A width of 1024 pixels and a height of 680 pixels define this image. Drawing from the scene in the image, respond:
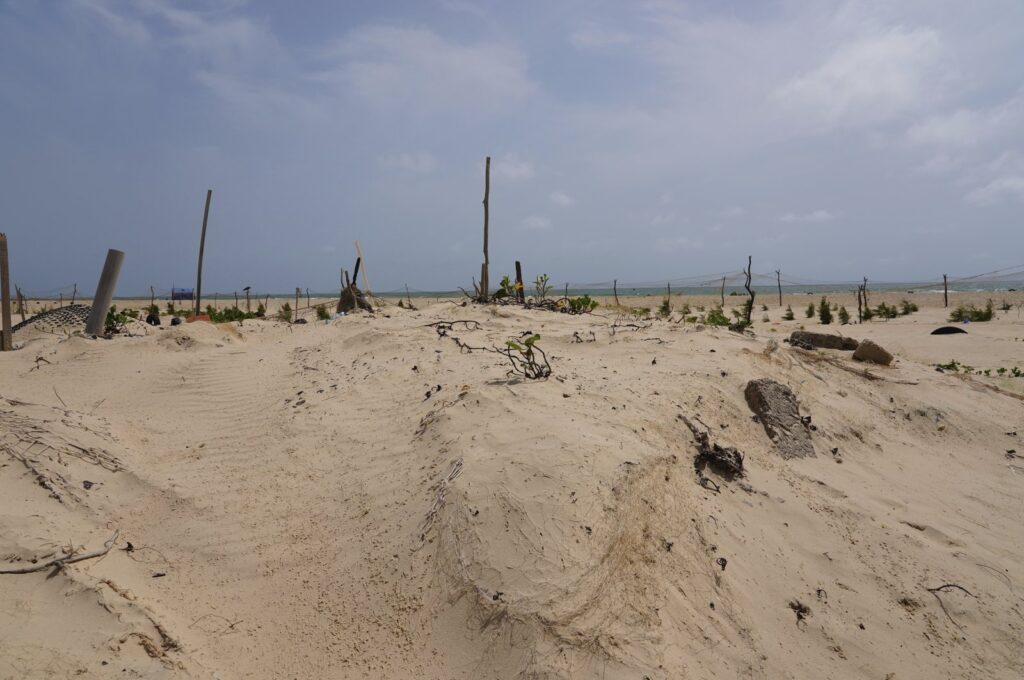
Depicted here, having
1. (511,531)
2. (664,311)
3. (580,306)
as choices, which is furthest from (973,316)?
(511,531)

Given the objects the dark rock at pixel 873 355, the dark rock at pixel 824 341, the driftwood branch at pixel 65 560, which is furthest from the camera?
the dark rock at pixel 824 341

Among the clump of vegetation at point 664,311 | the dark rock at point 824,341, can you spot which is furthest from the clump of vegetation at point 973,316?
the dark rock at point 824,341

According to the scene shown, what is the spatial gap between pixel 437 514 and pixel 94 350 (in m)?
5.22

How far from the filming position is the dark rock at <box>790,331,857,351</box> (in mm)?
7113

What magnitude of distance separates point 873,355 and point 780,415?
285cm

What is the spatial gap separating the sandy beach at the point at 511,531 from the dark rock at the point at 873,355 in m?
1.18

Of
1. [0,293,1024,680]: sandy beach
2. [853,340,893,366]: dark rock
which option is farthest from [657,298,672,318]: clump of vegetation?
[0,293,1024,680]: sandy beach

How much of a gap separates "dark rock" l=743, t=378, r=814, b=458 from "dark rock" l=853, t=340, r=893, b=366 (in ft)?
8.11

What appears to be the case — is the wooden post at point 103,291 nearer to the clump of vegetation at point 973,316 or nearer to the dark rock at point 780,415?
the dark rock at point 780,415

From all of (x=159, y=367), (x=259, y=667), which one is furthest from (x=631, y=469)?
(x=159, y=367)

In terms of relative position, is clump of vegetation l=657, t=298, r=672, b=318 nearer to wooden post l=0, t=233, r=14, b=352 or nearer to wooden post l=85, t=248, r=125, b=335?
wooden post l=85, t=248, r=125, b=335

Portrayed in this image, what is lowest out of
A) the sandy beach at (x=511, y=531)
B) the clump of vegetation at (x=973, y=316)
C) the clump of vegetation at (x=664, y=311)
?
the sandy beach at (x=511, y=531)

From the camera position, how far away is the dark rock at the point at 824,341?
711 centimetres

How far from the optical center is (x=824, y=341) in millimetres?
7289
